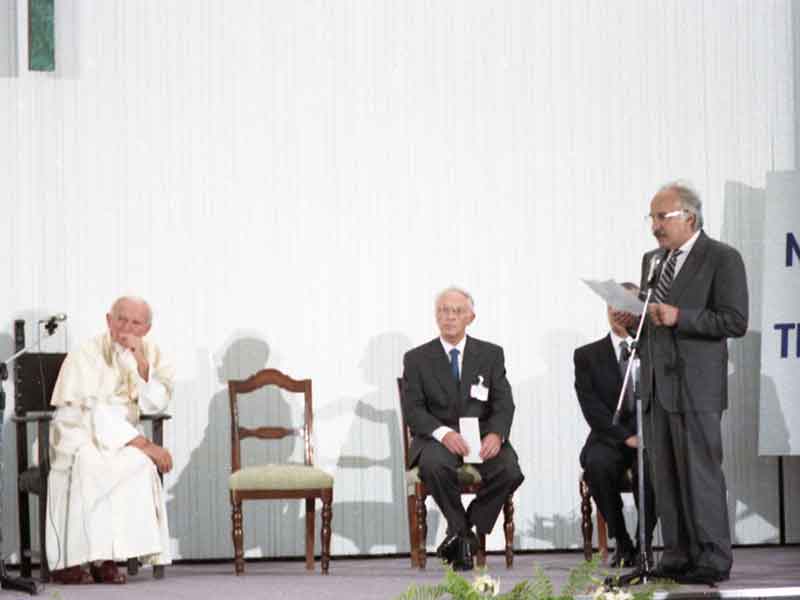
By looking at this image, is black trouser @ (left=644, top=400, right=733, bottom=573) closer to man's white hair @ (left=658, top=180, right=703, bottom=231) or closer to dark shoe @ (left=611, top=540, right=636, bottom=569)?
man's white hair @ (left=658, top=180, right=703, bottom=231)

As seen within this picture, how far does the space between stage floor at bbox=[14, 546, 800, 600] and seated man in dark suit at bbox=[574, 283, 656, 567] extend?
0.34 metres

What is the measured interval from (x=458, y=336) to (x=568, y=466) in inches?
51.5

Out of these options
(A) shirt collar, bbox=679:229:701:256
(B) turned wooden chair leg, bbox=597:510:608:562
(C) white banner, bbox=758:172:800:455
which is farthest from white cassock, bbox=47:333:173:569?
(C) white banner, bbox=758:172:800:455

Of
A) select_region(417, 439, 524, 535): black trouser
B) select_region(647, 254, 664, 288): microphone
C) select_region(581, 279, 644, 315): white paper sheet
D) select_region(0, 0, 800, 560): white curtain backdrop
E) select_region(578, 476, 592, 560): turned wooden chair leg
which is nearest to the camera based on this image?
select_region(581, 279, 644, 315): white paper sheet

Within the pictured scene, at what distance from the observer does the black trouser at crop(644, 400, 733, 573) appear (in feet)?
16.5

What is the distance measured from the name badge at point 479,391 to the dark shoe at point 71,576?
192 centimetres

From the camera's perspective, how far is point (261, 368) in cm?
709

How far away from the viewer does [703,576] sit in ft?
16.4

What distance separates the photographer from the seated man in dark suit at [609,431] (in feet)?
20.4

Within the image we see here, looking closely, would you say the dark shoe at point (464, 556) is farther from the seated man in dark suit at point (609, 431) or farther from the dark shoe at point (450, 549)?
the seated man in dark suit at point (609, 431)

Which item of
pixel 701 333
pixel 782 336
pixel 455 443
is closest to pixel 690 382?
pixel 701 333

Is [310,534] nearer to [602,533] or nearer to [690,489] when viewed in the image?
[602,533]

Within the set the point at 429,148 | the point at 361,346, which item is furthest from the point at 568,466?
the point at 429,148

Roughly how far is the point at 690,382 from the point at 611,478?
1.27m
